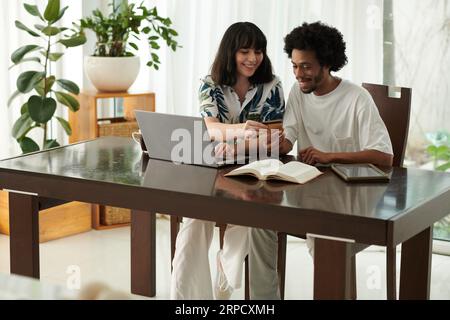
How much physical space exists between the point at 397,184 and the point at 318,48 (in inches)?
29.4

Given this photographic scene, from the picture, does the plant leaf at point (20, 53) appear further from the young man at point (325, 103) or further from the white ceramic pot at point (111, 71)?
the young man at point (325, 103)

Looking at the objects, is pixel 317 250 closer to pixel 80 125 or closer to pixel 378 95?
pixel 378 95

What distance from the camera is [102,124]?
15.7 feet

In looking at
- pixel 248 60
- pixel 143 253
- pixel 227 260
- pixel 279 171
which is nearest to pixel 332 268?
pixel 279 171

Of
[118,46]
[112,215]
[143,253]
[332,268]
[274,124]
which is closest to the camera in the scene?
[332,268]

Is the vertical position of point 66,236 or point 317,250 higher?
point 317,250

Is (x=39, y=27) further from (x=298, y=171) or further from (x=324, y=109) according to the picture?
(x=298, y=171)

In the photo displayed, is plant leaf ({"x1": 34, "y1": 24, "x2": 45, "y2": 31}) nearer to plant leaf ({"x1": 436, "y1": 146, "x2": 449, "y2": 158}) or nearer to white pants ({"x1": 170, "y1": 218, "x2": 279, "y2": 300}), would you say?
white pants ({"x1": 170, "y1": 218, "x2": 279, "y2": 300})

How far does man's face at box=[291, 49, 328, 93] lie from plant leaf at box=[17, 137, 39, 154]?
176 cm

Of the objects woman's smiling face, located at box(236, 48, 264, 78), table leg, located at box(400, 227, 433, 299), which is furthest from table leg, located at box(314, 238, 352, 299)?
woman's smiling face, located at box(236, 48, 264, 78)

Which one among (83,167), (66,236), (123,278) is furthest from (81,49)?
(83,167)

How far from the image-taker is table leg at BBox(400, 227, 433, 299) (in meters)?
2.97

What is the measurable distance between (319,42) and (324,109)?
0.27m

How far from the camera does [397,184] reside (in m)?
2.84
